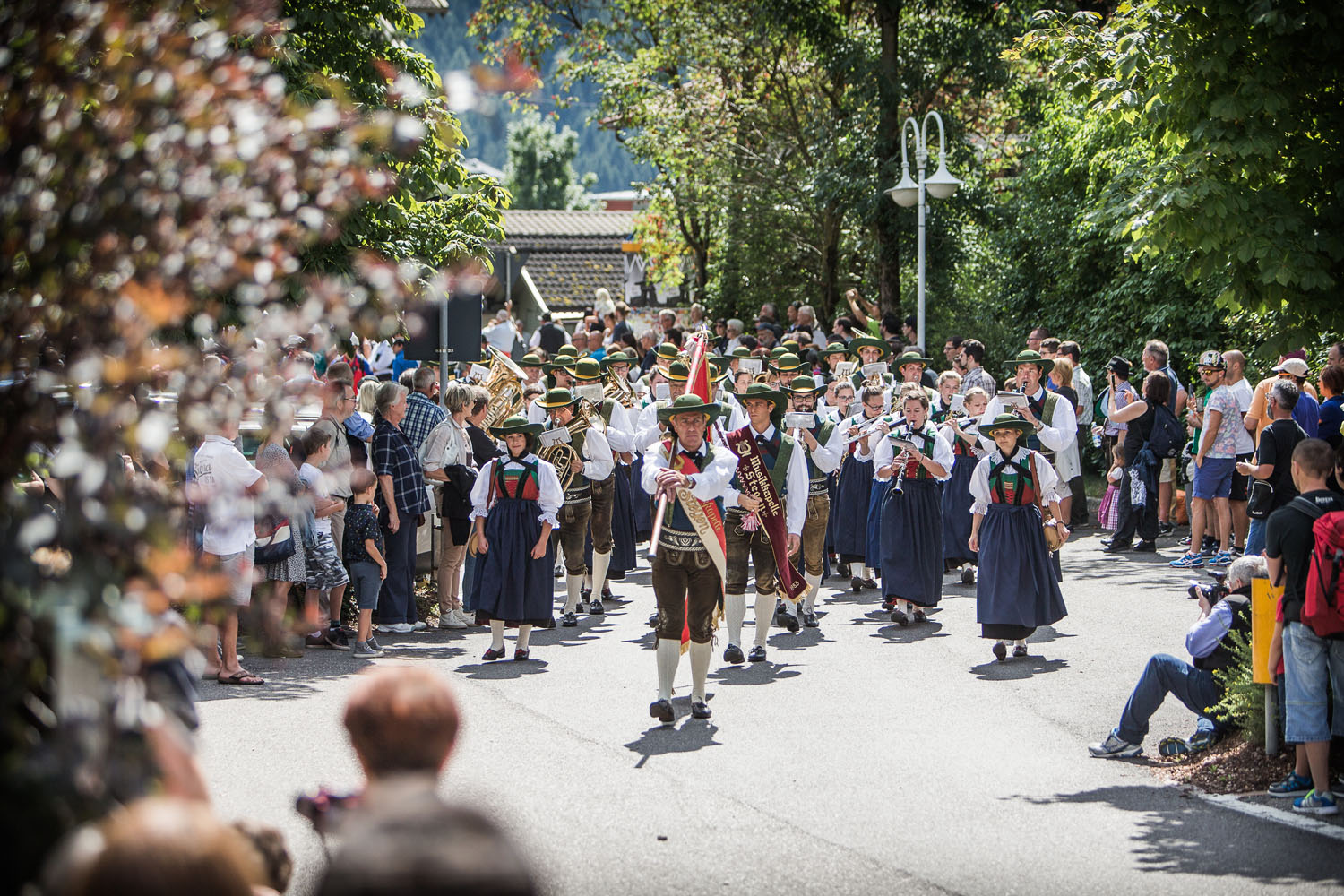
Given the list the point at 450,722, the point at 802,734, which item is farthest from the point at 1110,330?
the point at 450,722

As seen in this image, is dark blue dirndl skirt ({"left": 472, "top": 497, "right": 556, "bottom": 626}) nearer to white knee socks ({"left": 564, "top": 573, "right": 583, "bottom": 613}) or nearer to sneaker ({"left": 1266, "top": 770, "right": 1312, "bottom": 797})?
white knee socks ({"left": 564, "top": 573, "right": 583, "bottom": 613})

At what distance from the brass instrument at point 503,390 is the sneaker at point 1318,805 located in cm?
820

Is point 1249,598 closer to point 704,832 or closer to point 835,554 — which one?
point 704,832

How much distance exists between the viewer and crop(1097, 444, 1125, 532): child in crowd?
15.5 meters

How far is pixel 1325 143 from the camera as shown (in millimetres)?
7969

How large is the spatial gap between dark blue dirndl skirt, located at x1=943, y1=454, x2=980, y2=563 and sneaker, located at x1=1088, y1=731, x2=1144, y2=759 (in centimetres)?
561

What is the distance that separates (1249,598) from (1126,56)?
123 inches

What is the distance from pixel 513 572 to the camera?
35.1ft

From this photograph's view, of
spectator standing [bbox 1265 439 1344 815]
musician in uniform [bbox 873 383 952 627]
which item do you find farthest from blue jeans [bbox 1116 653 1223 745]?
musician in uniform [bbox 873 383 952 627]

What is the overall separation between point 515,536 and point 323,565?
143 centimetres

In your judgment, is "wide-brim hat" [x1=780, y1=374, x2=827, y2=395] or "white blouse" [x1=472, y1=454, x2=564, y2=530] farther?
"wide-brim hat" [x1=780, y1=374, x2=827, y2=395]

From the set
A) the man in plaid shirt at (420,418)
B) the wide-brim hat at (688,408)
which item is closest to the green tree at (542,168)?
the man in plaid shirt at (420,418)

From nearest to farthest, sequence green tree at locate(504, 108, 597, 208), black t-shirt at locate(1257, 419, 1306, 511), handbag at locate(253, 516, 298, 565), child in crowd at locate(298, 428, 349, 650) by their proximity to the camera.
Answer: handbag at locate(253, 516, 298, 565)
child in crowd at locate(298, 428, 349, 650)
black t-shirt at locate(1257, 419, 1306, 511)
green tree at locate(504, 108, 597, 208)

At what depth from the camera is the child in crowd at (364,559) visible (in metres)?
10.7
